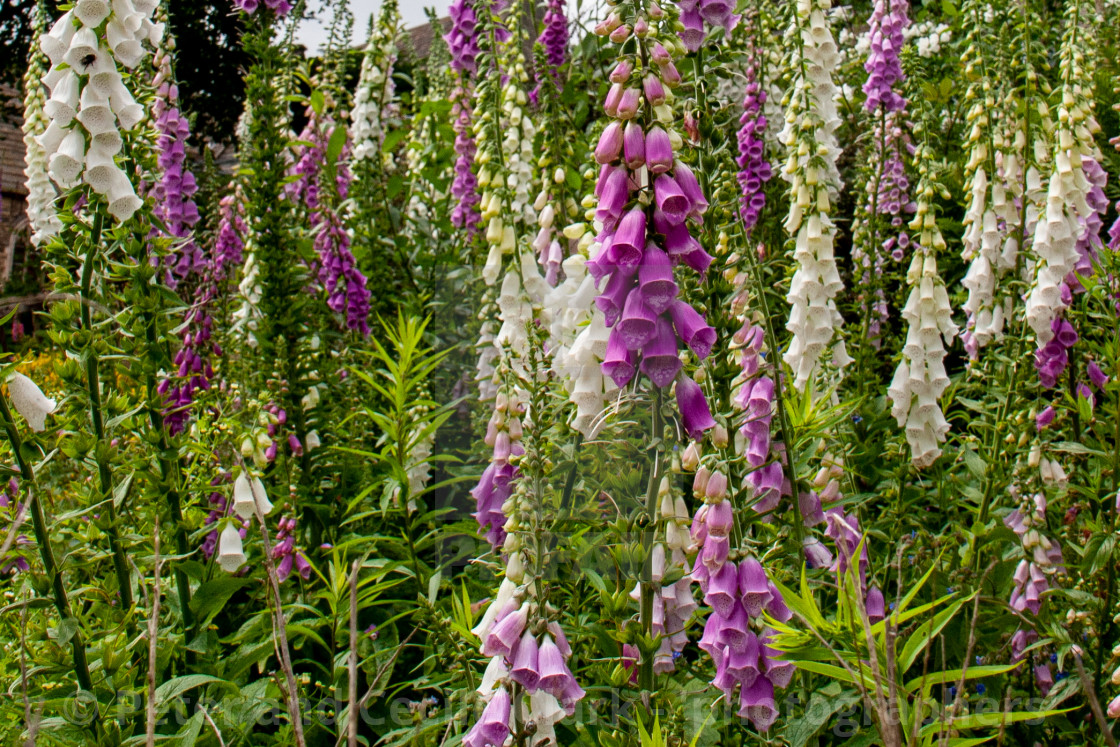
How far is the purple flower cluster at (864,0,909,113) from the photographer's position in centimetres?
437

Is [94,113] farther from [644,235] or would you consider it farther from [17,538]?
[644,235]

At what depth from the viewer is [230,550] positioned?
245 cm

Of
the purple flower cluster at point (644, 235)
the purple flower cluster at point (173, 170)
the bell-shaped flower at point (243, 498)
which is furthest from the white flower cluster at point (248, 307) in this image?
the purple flower cluster at point (644, 235)

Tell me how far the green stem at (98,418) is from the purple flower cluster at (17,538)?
0.19 metres

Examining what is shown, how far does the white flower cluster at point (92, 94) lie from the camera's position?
2.09m

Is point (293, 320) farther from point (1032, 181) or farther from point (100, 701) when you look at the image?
point (1032, 181)

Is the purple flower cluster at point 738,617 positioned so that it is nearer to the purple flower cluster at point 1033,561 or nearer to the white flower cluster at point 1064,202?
the purple flower cluster at point 1033,561

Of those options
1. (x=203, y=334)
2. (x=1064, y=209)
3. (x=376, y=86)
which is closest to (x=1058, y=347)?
(x=1064, y=209)

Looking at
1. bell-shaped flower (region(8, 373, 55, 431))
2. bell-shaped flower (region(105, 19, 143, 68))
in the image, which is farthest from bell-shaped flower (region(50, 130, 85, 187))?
bell-shaped flower (region(8, 373, 55, 431))

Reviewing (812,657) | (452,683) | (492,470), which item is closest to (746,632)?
(812,657)

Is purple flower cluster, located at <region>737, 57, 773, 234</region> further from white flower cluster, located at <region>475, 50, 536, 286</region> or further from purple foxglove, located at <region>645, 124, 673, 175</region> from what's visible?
purple foxglove, located at <region>645, 124, 673, 175</region>

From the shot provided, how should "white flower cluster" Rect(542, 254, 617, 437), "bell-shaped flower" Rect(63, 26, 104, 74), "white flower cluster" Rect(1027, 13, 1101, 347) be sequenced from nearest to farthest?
"white flower cluster" Rect(542, 254, 617, 437)
"bell-shaped flower" Rect(63, 26, 104, 74)
"white flower cluster" Rect(1027, 13, 1101, 347)

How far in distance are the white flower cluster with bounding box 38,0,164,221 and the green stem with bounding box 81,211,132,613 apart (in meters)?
0.11

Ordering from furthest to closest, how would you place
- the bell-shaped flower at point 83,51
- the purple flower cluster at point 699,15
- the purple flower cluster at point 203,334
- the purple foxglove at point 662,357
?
the purple flower cluster at point 203,334 < the bell-shaped flower at point 83,51 < the purple flower cluster at point 699,15 < the purple foxglove at point 662,357
